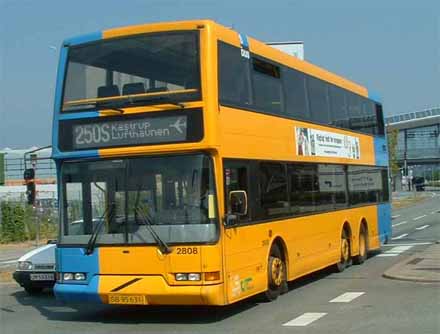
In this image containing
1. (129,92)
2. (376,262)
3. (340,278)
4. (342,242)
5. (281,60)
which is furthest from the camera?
(376,262)

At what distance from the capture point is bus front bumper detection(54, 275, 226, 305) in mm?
9703

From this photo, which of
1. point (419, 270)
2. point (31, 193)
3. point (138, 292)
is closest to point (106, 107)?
point (138, 292)

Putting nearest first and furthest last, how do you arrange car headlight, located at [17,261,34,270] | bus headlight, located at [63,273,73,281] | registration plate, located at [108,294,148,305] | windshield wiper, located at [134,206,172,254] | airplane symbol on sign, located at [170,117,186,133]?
windshield wiper, located at [134,206,172,254] < registration plate, located at [108,294,148,305] < airplane symbol on sign, located at [170,117,186,133] < bus headlight, located at [63,273,73,281] < car headlight, located at [17,261,34,270]

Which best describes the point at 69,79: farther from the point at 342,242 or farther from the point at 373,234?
the point at 373,234

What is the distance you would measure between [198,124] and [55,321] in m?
3.73

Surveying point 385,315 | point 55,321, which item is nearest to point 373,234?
point 385,315

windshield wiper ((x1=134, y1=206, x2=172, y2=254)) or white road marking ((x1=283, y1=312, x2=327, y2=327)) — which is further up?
windshield wiper ((x1=134, y1=206, x2=172, y2=254))

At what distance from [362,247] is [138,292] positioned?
9352mm

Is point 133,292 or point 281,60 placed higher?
point 281,60

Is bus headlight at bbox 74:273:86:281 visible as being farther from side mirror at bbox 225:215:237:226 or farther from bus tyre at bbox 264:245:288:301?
bus tyre at bbox 264:245:288:301

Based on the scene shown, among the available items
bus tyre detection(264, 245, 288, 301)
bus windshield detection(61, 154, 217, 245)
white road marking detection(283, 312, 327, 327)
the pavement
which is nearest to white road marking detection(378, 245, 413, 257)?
the pavement

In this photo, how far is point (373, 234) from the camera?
19188 mm

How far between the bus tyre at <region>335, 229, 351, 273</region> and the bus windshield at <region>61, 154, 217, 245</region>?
7.01 meters

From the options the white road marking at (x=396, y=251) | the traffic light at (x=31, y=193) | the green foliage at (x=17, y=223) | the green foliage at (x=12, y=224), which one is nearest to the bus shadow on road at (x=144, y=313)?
the traffic light at (x=31, y=193)
